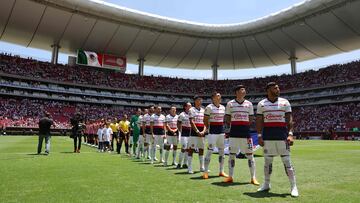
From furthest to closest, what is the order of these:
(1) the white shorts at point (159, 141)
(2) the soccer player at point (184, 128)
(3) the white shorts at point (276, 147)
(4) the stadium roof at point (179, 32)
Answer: (4) the stadium roof at point (179, 32), (1) the white shorts at point (159, 141), (2) the soccer player at point (184, 128), (3) the white shorts at point (276, 147)

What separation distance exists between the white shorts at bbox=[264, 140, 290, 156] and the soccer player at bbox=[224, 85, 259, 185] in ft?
4.05

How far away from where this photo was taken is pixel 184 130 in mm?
11781

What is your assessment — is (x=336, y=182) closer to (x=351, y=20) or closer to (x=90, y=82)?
(x=351, y=20)

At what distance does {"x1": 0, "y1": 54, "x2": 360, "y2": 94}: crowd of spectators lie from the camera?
57.7 metres

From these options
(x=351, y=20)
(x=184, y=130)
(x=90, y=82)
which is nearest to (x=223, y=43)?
(x=351, y=20)

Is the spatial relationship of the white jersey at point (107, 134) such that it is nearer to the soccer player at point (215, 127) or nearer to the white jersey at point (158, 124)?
the white jersey at point (158, 124)

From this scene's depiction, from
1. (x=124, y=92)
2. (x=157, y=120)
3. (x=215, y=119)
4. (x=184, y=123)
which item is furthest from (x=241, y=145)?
(x=124, y=92)

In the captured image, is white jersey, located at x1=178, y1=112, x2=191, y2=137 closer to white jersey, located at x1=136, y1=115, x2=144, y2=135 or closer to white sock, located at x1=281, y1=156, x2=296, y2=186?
white jersey, located at x1=136, y1=115, x2=144, y2=135

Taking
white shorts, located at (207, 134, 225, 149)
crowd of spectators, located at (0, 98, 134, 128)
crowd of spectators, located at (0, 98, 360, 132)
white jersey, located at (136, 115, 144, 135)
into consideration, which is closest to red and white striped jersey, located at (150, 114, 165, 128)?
white jersey, located at (136, 115, 144, 135)

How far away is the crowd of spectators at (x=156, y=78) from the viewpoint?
5766 cm

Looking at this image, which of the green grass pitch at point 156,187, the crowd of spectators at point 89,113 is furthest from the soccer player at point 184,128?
the crowd of spectators at point 89,113

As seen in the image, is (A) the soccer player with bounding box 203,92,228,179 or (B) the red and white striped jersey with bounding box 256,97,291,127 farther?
(A) the soccer player with bounding box 203,92,228,179

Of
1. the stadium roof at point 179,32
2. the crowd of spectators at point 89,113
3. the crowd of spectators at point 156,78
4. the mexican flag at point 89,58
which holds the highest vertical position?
the stadium roof at point 179,32

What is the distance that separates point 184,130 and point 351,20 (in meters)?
45.6
